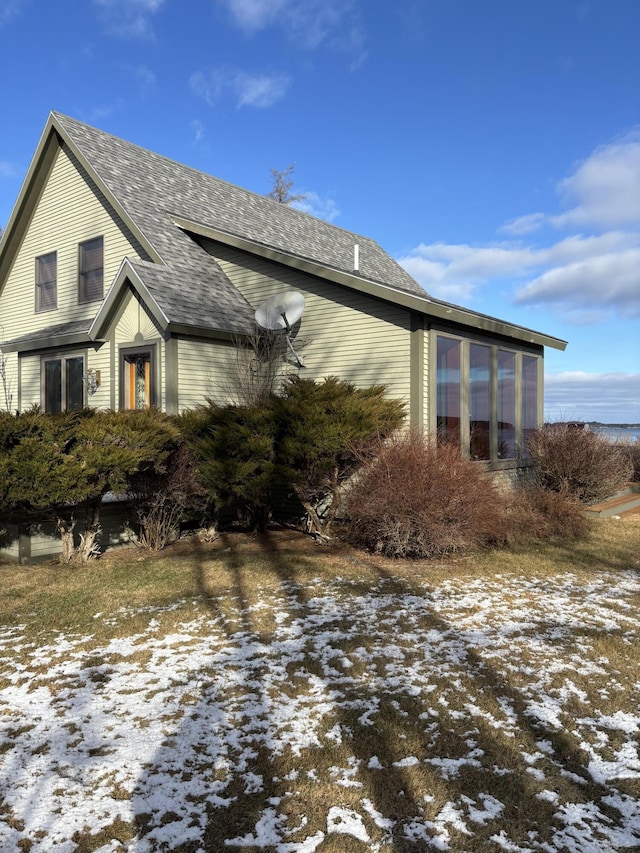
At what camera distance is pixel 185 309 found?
10.6 m

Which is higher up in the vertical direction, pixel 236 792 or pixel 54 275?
pixel 54 275

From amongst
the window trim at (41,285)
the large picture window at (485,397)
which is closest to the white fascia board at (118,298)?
the window trim at (41,285)

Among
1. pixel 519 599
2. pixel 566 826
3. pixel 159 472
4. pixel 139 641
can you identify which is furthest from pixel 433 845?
pixel 159 472

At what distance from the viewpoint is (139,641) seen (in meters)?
4.88

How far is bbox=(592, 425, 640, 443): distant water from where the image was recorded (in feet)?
40.7

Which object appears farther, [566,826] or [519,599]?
[519,599]

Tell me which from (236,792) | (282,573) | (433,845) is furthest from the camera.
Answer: (282,573)

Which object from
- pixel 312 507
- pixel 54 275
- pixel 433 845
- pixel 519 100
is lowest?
pixel 433 845

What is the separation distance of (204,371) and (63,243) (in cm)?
599

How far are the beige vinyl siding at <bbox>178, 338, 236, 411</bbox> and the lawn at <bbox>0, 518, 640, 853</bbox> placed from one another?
4.71 meters

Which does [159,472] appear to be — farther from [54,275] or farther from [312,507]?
[54,275]

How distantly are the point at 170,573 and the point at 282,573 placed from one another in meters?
1.34

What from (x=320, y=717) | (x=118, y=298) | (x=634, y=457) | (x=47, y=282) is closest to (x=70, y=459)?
(x=320, y=717)

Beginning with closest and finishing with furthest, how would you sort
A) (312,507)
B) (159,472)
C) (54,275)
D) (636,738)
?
(636,738)
(159,472)
(312,507)
(54,275)
